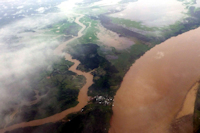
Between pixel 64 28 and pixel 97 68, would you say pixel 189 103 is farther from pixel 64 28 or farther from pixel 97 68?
pixel 64 28

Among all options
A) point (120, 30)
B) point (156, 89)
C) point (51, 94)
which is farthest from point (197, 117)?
point (120, 30)

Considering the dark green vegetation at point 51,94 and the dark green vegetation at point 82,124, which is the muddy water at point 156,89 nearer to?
the dark green vegetation at point 82,124

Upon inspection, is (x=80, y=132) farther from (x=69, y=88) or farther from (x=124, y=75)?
(x=124, y=75)

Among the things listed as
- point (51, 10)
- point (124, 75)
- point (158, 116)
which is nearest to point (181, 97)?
point (158, 116)

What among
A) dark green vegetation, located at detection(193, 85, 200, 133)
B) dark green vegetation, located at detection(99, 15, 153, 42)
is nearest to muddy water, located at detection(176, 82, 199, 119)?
dark green vegetation, located at detection(193, 85, 200, 133)

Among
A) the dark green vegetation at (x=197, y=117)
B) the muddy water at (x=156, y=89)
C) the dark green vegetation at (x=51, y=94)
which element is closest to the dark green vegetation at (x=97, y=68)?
the muddy water at (x=156, y=89)

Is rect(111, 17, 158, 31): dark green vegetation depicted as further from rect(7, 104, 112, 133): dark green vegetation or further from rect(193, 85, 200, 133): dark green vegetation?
rect(7, 104, 112, 133): dark green vegetation
